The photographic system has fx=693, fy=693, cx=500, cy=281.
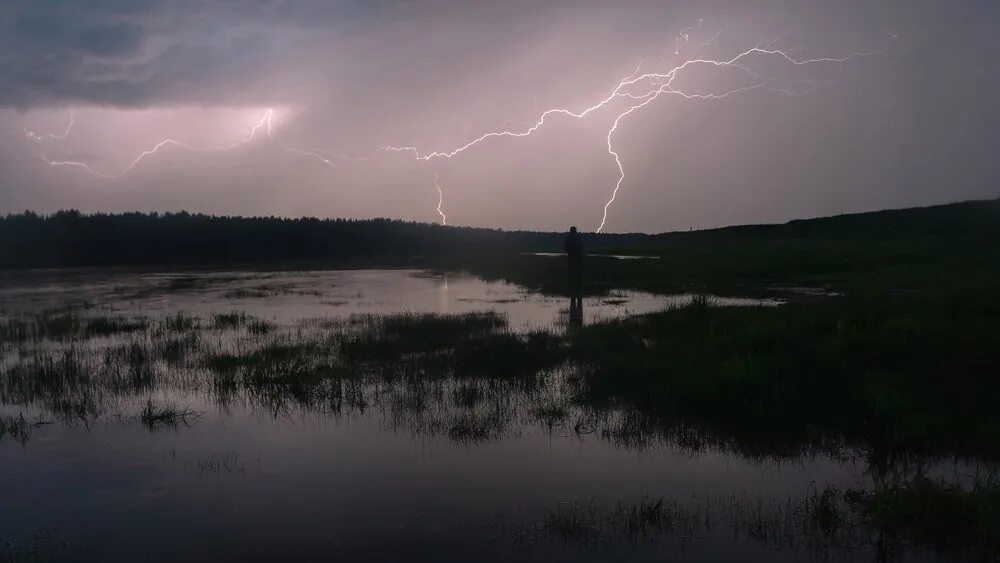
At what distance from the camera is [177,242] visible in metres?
97.8

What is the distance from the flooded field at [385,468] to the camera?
21.9ft

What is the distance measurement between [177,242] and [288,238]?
1789cm

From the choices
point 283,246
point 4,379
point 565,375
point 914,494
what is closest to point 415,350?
point 565,375

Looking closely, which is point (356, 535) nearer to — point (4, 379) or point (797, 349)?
point (797, 349)

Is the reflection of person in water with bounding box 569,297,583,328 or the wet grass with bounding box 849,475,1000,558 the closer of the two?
the wet grass with bounding box 849,475,1000,558

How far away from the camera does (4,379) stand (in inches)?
568

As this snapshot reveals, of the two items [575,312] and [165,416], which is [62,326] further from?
[575,312]

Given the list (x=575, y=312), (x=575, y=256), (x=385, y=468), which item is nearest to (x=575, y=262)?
(x=575, y=256)

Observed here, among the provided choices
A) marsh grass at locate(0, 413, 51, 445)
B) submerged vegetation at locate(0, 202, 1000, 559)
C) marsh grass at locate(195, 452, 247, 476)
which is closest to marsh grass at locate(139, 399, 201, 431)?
submerged vegetation at locate(0, 202, 1000, 559)

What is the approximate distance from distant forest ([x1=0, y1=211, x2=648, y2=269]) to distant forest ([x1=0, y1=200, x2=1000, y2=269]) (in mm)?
131

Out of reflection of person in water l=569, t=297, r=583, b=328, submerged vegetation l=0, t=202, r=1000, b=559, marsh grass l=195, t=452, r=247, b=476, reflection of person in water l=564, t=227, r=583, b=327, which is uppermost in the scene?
reflection of person in water l=564, t=227, r=583, b=327

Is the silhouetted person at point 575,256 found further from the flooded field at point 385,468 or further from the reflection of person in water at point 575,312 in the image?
the flooded field at point 385,468

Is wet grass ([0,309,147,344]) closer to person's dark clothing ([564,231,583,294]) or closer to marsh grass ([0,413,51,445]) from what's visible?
marsh grass ([0,413,51,445])

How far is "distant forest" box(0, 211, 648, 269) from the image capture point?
85875 millimetres
